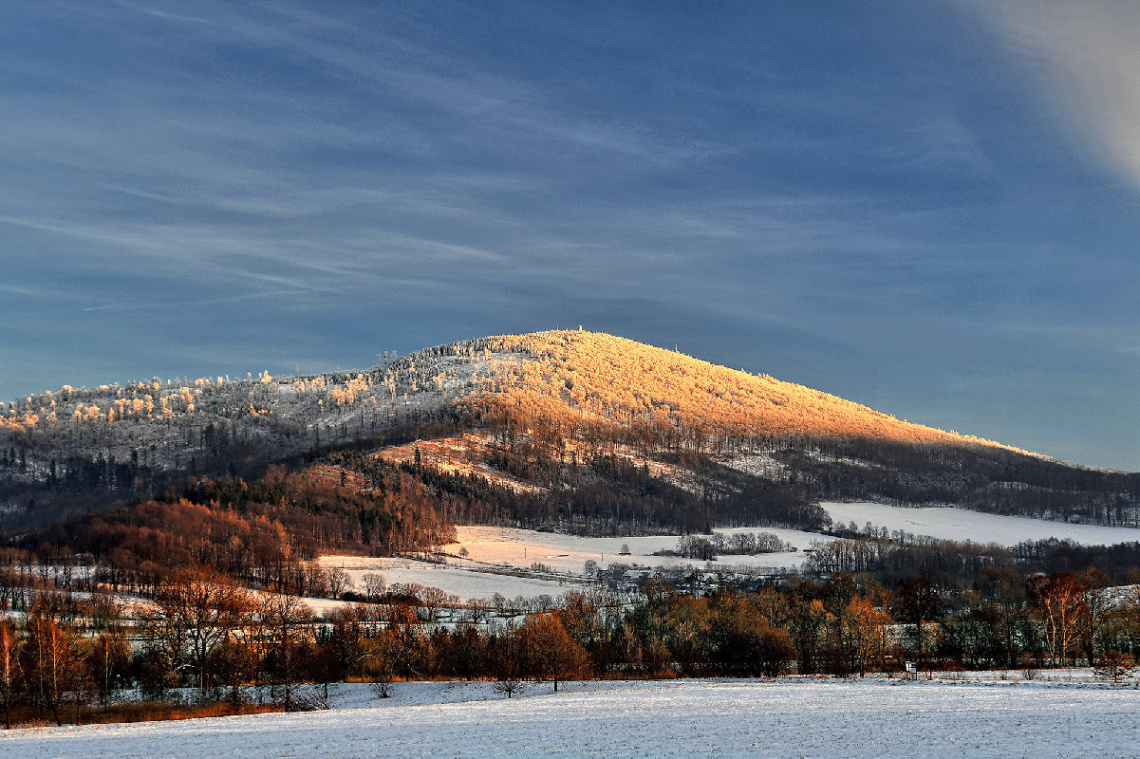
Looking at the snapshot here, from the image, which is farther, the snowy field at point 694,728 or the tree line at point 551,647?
the tree line at point 551,647

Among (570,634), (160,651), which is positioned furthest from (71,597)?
(570,634)

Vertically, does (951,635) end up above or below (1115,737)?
below

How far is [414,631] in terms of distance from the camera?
128125mm

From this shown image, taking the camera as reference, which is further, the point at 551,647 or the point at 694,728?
the point at 551,647

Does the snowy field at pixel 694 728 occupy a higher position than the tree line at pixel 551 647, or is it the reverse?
the snowy field at pixel 694 728

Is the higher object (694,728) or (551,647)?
(694,728)

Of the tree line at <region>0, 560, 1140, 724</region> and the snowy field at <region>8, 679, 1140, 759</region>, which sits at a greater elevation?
the snowy field at <region>8, 679, 1140, 759</region>

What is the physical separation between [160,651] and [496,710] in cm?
5454

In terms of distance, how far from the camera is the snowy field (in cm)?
4722

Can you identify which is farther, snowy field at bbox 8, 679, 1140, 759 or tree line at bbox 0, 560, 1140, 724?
tree line at bbox 0, 560, 1140, 724

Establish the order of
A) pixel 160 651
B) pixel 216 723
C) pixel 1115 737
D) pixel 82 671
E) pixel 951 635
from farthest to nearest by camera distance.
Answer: pixel 951 635 → pixel 160 651 → pixel 82 671 → pixel 216 723 → pixel 1115 737

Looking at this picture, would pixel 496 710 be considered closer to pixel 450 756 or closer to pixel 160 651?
pixel 450 756

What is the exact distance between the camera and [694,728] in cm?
5662

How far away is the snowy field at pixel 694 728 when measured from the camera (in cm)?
4722
